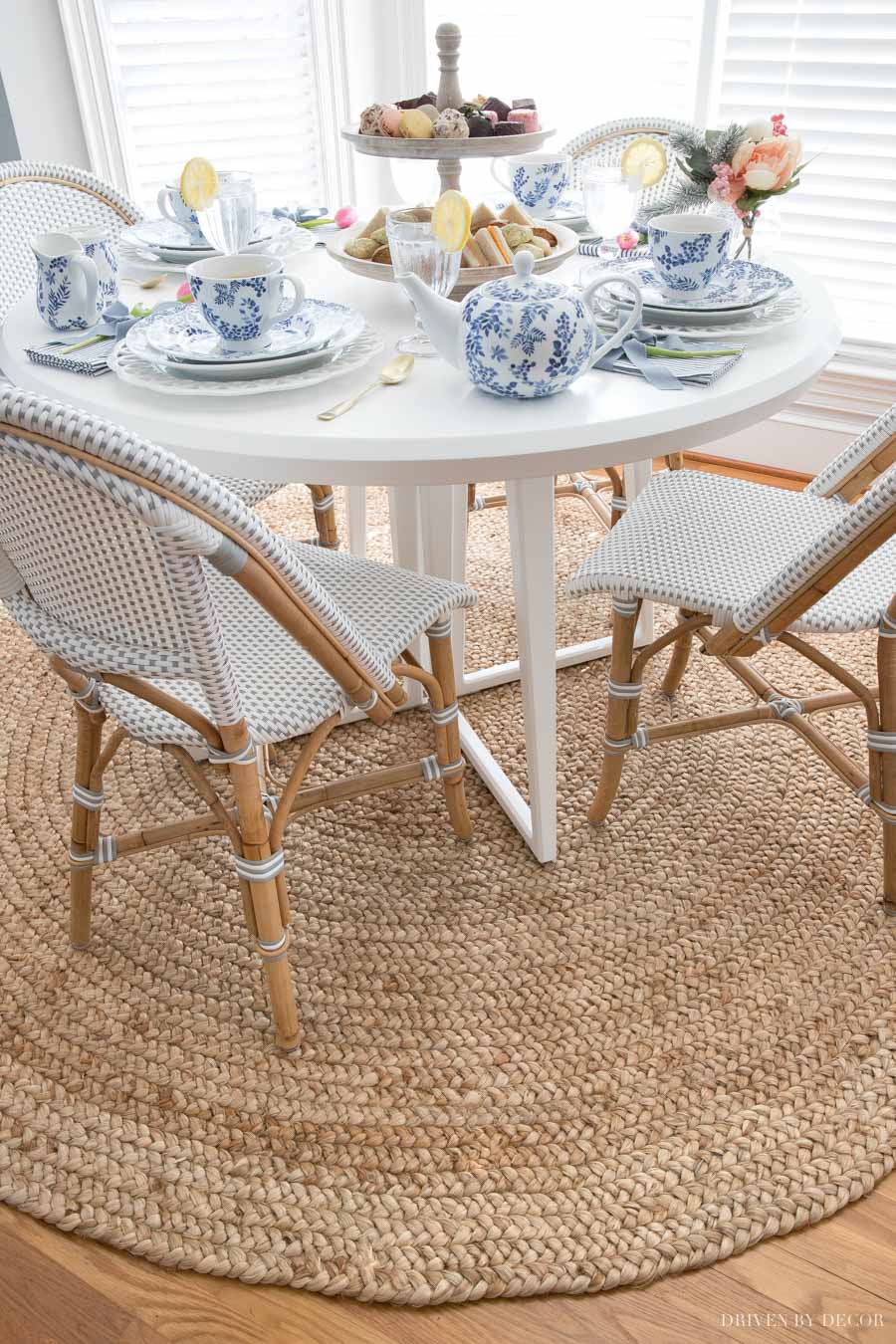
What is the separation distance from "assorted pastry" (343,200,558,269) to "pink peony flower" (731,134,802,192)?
28cm

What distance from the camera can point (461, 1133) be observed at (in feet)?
4.41

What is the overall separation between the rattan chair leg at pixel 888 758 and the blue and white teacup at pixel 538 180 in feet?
3.07

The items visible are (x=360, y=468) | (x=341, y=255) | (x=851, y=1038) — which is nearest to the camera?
(x=360, y=468)

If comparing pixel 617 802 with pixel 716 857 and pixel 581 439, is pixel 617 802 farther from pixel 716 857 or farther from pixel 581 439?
pixel 581 439

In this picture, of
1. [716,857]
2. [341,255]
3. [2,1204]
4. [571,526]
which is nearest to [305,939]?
[2,1204]

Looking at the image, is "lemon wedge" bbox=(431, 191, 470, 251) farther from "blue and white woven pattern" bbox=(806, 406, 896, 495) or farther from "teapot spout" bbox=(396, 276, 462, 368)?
"blue and white woven pattern" bbox=(806, 406, 896, 495)

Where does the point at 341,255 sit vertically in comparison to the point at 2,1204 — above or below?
above

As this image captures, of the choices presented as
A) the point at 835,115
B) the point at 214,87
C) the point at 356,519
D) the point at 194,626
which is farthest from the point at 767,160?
the point at 214,87

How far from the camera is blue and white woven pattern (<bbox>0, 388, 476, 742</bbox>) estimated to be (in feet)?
3.13

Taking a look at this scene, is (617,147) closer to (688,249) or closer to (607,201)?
(607,201)

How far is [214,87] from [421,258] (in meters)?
2.00

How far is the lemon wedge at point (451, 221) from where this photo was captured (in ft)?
4.47

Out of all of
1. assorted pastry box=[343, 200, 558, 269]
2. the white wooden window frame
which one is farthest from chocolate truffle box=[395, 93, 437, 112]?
the white wooden window frame

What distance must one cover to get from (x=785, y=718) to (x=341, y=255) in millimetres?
945
